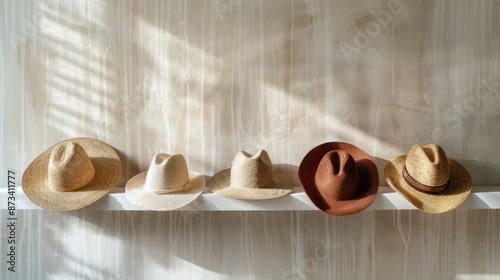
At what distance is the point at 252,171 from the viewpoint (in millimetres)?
1293

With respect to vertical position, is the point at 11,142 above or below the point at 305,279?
above

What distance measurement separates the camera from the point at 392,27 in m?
1.42

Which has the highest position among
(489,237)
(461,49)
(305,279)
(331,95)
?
(461,49)

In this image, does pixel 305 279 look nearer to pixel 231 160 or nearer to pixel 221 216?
pixel 221 216

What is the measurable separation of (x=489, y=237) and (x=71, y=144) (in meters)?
1.87

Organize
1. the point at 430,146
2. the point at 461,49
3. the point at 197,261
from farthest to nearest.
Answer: the point at 197,261 < the point at 461,49 < the point at 430,146

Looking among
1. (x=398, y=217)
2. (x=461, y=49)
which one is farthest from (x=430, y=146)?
(x=461, y=49)
